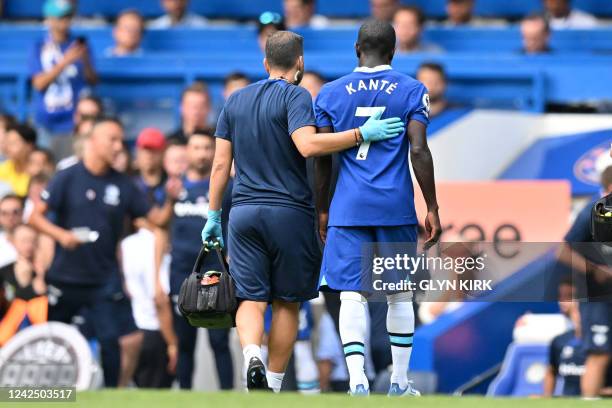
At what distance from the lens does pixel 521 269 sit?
10.5m

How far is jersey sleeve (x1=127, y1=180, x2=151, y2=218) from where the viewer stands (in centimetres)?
1183

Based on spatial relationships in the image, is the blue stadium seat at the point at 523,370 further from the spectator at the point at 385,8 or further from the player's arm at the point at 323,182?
the spectator at the point at 385,8

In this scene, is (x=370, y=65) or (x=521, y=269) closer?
(x=370, y=65)

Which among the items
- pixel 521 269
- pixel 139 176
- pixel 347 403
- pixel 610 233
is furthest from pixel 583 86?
pixel 347 403

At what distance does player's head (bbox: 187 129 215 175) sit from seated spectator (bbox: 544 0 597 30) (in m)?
4.78

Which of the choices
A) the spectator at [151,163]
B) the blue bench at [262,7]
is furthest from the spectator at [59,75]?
the blue bench at [262,7]

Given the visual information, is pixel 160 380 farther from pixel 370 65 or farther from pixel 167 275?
pixel 370 65

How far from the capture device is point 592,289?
965 cm

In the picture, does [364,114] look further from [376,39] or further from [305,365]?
[305,365]

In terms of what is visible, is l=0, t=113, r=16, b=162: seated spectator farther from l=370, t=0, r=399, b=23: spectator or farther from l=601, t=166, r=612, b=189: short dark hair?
l=601, t=166, r=612, b=189: short dark hair

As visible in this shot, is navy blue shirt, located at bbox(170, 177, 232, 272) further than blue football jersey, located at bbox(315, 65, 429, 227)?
Yes

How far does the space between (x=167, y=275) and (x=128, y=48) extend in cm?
327

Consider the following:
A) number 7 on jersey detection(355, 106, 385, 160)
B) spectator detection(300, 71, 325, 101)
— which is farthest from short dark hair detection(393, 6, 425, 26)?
number 7 on jersey detection(355, 106, 385, 160)

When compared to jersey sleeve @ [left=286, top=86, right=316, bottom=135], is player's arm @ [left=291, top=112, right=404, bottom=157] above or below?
below
